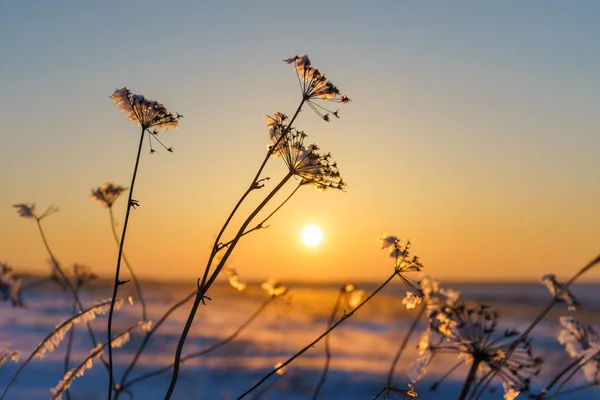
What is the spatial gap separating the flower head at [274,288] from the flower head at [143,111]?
12.6 ft

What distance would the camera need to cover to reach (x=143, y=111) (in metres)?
4.41

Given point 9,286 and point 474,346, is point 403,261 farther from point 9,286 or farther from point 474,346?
point 9,286

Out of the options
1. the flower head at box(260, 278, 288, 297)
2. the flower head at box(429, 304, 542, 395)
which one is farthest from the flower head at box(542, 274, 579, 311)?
the flower head at box(260, 278, 288, 297)

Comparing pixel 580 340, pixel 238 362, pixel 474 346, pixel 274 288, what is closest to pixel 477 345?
pixel 474 346

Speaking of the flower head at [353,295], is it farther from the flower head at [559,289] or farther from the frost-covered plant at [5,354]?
the frost-covered plant at [5,354]

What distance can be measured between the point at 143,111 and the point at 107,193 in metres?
2.41

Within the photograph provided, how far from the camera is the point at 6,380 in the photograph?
12805 millimetres

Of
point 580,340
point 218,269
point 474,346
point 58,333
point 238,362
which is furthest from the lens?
point 238,362

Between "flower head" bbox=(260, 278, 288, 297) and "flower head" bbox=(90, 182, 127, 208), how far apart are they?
2.03m

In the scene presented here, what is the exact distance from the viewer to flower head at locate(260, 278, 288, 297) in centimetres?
799

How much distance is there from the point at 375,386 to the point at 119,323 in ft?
37.5

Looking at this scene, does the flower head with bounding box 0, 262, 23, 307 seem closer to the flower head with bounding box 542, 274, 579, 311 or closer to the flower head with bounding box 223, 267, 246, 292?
the flower head with bounding box 223, 267, 246, 292

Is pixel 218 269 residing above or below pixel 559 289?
below

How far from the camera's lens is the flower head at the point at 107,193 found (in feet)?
21.7
